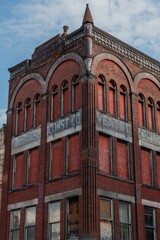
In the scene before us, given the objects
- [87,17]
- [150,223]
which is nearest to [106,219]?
[150,223]

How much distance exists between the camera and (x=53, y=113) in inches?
1150

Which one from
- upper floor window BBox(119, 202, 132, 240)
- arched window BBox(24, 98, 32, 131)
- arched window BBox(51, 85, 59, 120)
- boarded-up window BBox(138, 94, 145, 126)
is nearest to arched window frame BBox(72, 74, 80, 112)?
arched window BBox(51, 85, 59, 120)

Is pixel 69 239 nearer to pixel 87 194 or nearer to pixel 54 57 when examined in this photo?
pixel 87 194

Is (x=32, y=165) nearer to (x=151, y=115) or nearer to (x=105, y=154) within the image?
(x=105, y=154)

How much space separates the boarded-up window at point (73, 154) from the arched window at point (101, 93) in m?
2.61

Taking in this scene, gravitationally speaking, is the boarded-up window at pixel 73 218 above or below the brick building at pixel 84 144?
below

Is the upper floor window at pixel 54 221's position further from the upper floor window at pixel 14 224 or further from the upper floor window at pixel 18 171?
the upper floor window at pixel 18 171

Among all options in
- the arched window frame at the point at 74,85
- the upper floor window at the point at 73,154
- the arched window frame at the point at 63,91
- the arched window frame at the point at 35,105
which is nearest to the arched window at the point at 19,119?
the arched window frame at the point at 35,105

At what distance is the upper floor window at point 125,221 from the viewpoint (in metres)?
25.9

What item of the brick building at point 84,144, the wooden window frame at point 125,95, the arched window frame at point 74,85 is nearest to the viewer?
the brick building at point 84,144

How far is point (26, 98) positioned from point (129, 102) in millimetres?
7593

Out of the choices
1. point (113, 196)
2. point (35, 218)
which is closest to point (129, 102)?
point (113, 196)

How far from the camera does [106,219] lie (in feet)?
81.7

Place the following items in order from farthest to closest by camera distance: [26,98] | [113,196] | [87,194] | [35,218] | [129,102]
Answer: [26,98]
[129,102]
[35,218]
[113,196]
[87,194]
